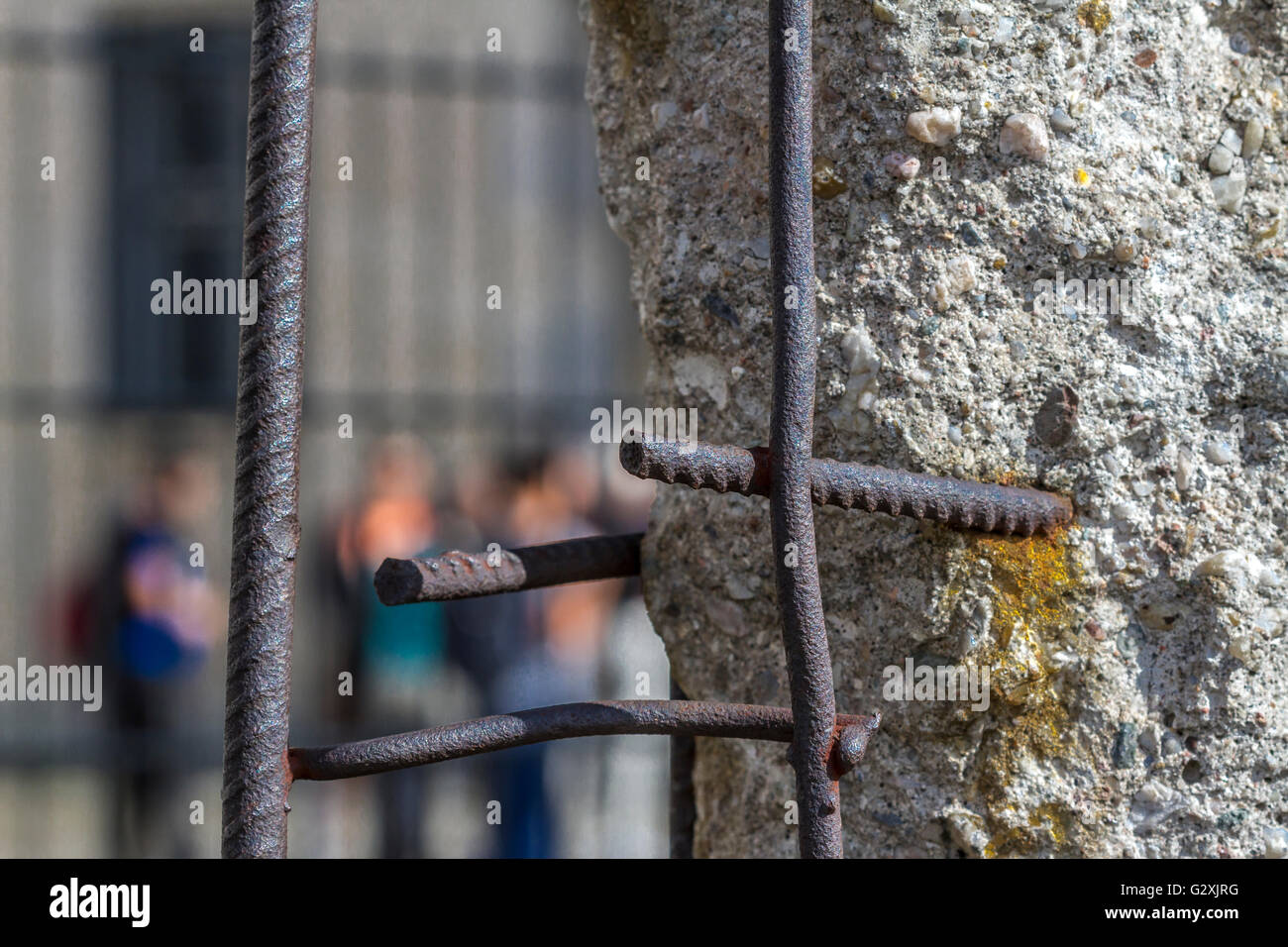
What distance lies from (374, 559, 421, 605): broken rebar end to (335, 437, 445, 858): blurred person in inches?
119

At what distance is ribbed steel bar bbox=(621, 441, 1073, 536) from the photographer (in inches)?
32.9

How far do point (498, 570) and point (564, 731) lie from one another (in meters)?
0.16

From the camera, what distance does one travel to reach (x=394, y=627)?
13.1ft

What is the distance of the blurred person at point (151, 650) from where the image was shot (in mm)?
4172

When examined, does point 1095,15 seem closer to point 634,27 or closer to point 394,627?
point 634,27

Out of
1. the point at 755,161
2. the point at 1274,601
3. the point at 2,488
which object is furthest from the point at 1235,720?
the point at 2,488

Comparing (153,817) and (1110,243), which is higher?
(1110,243)

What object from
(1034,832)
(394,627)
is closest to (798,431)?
(1034,832)

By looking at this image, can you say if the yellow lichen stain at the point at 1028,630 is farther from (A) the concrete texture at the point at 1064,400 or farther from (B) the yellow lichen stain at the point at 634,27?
(B) the yellow lichen stain at the point at 634,27
